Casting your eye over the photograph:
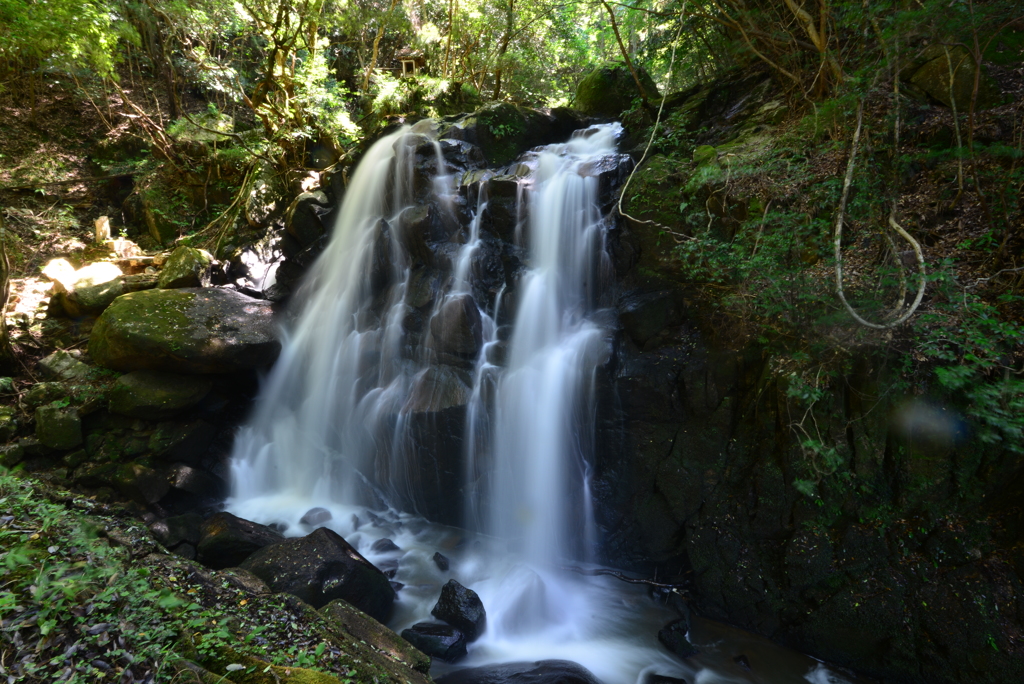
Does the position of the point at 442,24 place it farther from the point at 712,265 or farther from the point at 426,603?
the point at 426,603

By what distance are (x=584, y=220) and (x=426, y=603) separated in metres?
5.83

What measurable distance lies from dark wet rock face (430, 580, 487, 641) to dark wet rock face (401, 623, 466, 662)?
0.11m

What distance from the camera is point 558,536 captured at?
639cm

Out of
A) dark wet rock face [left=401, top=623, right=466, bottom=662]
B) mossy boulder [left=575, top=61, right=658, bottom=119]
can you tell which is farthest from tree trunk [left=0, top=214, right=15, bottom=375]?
mossy boulder [left=575, top=61, right=658, bottom=119]

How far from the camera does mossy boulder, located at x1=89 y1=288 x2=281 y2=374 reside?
7.44 metres

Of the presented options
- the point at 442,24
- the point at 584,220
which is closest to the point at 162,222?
the point at 442,24

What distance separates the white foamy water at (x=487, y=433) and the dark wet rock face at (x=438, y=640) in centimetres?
16

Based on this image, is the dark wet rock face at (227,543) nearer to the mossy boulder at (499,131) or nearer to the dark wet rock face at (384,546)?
the dark wet rock face at (384,546)

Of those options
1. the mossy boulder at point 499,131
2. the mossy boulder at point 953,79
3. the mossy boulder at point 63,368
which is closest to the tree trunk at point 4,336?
the mossy boulder at point 63,368

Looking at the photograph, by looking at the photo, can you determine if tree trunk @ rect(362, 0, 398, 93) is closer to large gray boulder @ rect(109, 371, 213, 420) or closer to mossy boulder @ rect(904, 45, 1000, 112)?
large gray boulder @ rect(109, 371, 213, 420)

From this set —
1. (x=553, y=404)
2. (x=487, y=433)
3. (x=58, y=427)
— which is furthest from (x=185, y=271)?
(x=553, y=404)

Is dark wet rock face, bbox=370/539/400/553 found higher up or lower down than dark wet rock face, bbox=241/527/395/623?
lower down

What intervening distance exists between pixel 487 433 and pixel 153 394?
5204mm

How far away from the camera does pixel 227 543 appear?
6.00 meters
